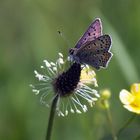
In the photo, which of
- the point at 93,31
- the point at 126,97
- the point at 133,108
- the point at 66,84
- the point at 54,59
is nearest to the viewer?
the point at 93,31

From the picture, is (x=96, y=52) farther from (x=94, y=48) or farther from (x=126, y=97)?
(x=126, y=97)

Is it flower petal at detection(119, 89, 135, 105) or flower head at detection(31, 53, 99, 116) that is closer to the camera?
flower head at detection(31, 53, 99, 116)

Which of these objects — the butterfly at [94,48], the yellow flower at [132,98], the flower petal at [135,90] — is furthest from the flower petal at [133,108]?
the butterfly at [94,48]

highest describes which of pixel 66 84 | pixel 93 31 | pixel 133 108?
pixel 93 31

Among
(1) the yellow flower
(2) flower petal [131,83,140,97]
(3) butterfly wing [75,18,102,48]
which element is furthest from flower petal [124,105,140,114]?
(3) butterfly wing [75,18,102,48]

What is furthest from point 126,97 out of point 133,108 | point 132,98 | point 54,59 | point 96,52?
point 54,59

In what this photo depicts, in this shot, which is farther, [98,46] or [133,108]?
[133,108]

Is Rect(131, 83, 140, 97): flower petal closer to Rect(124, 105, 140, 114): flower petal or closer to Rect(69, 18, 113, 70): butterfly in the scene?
Rect(124, 105, 140, 114): flower petal

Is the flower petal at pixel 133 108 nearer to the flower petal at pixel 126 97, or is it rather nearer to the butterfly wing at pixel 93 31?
the flower petal at pixel 126 97
